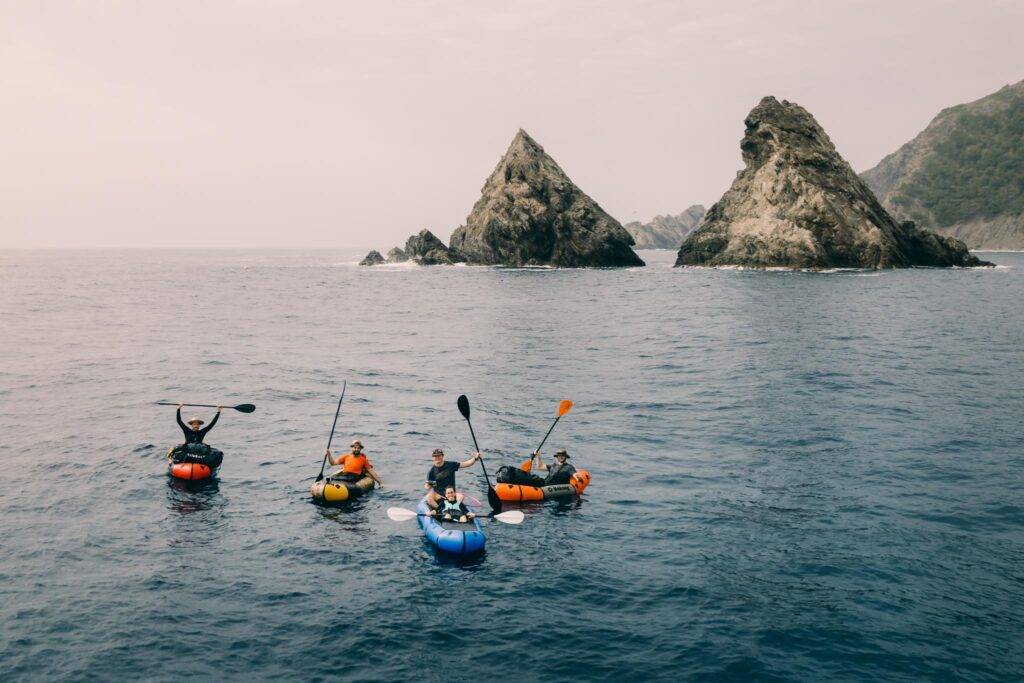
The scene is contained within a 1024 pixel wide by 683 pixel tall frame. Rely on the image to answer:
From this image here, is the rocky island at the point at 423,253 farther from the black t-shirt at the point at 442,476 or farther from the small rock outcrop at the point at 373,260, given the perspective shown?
the black t-shirt at the point at 442,476

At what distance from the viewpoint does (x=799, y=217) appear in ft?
366

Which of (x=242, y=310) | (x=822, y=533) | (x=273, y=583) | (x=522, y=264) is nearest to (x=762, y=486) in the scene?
(x=822, y=533)

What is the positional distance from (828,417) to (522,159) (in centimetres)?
11868

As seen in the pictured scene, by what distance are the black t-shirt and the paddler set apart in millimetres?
1147

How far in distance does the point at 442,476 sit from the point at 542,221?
120m

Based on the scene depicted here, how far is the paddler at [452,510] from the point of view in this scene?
53.0 feet

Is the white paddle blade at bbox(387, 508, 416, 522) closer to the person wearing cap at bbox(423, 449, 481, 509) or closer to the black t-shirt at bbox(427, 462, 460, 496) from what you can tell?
the person wearing cap at bbox(423, 449, 481, 509)

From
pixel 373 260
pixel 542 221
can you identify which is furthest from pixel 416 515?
pixel 373 260

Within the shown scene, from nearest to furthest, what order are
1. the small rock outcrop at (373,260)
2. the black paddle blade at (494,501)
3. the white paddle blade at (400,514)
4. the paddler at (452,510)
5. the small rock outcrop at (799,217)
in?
the paddler at (452,510)
the white paddle blade at (400,514)
the black paddle blade at (494,501)
the small rock outcrop at (799,217)
the small rock outcrop at (373,260)

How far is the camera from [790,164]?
119 m

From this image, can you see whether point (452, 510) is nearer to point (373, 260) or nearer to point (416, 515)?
point (416, 515)

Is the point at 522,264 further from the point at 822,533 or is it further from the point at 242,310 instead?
the point at 822,533

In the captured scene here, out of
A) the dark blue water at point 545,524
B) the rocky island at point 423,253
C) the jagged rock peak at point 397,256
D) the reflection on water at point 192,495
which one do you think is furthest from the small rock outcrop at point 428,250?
the reflection on water at point 192,495

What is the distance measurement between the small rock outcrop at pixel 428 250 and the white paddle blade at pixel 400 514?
138887mm
